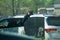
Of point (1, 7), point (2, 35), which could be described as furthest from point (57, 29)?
point (1, 7)

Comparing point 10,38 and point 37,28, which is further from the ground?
point 10,38

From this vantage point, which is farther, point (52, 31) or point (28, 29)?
point (28, 29)

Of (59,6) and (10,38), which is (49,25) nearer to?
(10,38)

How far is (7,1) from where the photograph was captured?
73.2 feet

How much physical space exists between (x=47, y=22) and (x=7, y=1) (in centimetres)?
1501

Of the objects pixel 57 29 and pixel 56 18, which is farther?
pixel 56 18

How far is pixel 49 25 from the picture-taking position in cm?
726

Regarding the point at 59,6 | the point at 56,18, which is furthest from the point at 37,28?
the point at 59,6

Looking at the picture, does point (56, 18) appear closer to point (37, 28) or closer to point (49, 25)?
point (49, 25)

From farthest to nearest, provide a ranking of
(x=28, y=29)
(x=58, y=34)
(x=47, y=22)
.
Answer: (x=28, y=29) → (x=47, y=22) → (x=58, y=34)

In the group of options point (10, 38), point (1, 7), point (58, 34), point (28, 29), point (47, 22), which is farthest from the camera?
point (1, 7)

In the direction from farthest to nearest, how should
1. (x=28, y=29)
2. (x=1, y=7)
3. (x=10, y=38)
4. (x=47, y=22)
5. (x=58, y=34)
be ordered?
(x=1, y=7) < (x=28, y=29) < (x=47, y=22) < (x=58, y=34) < (x=10, y=38)

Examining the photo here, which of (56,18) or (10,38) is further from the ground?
(10,38)

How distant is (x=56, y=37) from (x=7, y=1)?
1583 cm
